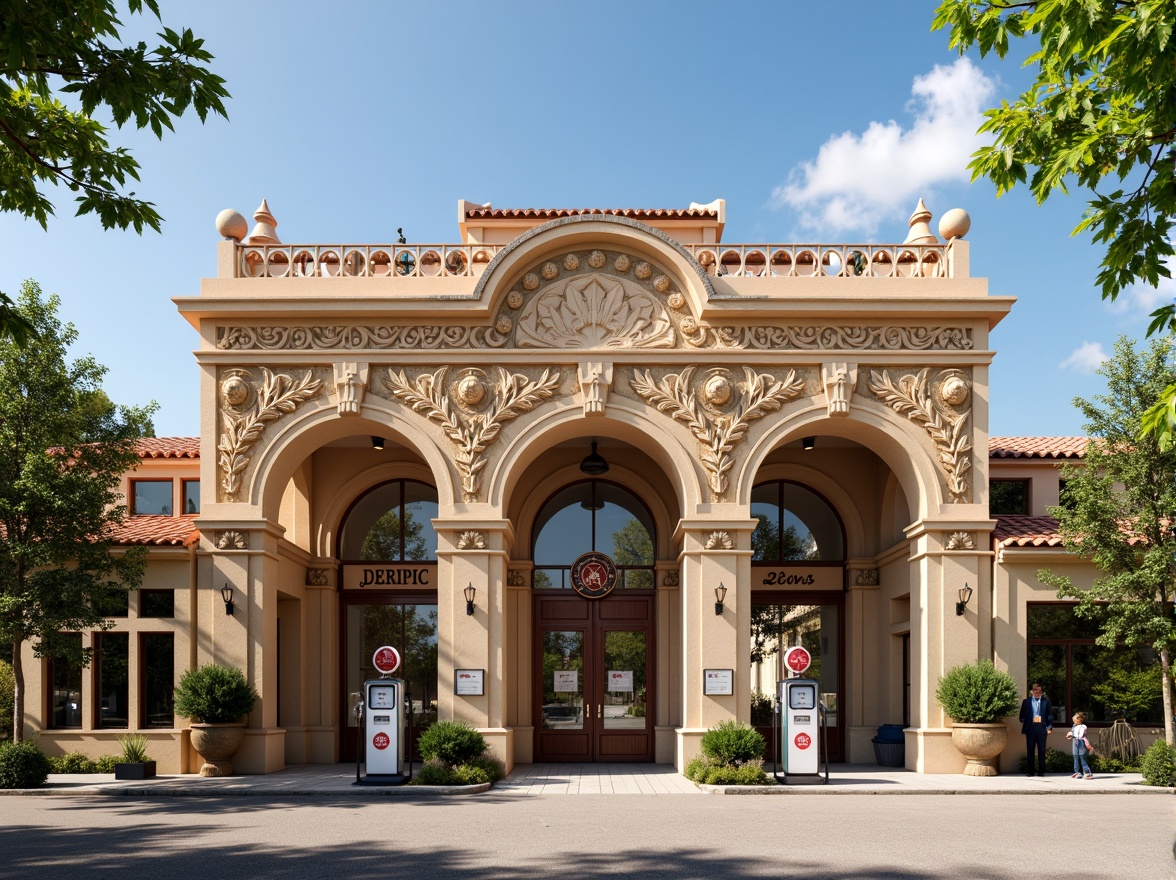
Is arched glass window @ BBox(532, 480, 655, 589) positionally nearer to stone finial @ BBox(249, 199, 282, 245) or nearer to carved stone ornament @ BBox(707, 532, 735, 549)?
carved stone ornament @ BBox(707, 532, 735, 549)

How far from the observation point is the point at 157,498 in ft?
80.1

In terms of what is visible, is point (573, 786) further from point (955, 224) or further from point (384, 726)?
point (955, 224)

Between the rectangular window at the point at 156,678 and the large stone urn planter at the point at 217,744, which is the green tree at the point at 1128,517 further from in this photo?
the rectangular window at the point at 156,678

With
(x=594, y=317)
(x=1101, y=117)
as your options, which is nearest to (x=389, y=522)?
(x=594, y=317)

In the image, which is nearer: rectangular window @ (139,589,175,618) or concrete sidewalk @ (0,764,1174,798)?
concrete sidewalk @ (0,764,1174,798)

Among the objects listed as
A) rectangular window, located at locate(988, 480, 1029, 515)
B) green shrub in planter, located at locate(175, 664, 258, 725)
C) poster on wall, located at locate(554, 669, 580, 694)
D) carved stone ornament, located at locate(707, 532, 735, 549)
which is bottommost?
poster on wall, located at locate(554, 669, 580, 694)

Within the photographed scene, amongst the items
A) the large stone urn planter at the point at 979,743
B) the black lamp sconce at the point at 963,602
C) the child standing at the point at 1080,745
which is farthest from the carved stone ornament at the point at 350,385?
the child standing at the point at 1080,745

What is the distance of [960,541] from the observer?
20.0 m

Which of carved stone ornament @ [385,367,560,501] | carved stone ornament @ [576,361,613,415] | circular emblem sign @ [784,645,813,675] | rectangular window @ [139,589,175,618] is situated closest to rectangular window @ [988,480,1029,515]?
circular emblem sign @ [784,645,813,675]

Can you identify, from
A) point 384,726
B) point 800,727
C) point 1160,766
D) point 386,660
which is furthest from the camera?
point 800,727

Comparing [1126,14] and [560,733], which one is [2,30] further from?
[560,733]

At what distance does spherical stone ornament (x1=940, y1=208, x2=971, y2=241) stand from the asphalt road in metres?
10.1

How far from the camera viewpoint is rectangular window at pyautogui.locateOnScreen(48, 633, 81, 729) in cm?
2072

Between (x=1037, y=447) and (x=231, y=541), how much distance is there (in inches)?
656
